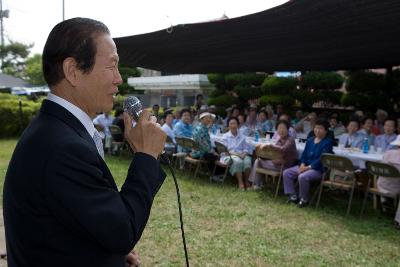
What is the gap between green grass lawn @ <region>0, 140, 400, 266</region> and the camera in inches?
160

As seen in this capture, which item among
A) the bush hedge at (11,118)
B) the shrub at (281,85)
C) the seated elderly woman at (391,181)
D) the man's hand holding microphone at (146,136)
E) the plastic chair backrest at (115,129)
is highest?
the man's hand holding microphone at (146,136)

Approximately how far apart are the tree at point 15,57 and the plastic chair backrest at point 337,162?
48.2 metres

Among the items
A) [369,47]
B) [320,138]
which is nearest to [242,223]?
[320,138]

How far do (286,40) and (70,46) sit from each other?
5.99 m

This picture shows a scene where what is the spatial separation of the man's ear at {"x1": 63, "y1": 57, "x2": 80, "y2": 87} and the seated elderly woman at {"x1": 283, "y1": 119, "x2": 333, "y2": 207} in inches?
215

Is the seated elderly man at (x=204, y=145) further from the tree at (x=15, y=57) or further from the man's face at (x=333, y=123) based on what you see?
the tree at (x=15, y=57)

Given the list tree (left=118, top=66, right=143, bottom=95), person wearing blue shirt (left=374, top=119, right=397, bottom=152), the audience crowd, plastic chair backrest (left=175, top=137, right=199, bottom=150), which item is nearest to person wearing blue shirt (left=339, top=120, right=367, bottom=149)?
the audience crowd

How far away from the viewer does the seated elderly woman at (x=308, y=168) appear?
621cm

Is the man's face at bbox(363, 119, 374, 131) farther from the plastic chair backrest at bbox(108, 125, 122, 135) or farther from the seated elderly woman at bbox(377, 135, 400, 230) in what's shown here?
the plastic chair backrest at bbox(108, 125, 122, 135)

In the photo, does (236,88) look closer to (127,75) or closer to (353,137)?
(353,137)

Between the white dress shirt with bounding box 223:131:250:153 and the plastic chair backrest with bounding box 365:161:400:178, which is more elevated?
the plastic chair backrest with bounding box 365:161:400:178

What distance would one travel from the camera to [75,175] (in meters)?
0.98

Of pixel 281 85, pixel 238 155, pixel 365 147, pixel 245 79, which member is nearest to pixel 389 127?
pixel 365 147

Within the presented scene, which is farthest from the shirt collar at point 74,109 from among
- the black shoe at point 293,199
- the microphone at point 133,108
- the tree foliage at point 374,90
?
the tree foliage at point 374,90
